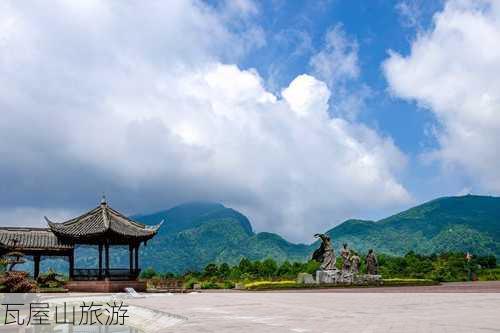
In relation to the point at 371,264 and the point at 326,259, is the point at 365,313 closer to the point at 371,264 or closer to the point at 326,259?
the point at 326,259

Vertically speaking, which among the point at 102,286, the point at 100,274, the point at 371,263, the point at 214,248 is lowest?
the point at 102,286

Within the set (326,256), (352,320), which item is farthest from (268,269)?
(352,320)

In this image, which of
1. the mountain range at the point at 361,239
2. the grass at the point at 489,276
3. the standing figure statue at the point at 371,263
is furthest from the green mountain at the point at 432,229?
the standing figure statue at the point at 371,263

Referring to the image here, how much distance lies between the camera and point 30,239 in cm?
3675

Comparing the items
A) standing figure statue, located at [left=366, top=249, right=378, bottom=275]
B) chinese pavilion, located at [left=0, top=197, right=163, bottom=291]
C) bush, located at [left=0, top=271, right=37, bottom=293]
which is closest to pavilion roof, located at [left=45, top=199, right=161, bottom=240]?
chinese pavilion, located at [left=0, top=197, right=163, bottom=291]

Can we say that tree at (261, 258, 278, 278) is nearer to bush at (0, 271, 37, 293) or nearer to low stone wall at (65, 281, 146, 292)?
low stone wall at (65, 281, 146, 292)

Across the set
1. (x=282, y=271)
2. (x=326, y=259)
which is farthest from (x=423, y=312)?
(x=282, y=271)

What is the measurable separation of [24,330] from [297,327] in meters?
6.47

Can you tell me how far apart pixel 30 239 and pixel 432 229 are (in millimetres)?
142072

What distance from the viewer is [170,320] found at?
45.2 feet

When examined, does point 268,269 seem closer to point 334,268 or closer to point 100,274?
point 334,268

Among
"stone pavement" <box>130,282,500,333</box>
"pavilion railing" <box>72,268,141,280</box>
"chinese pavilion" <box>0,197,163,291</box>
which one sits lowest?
"stone pavement" <box>130,282,500,333</box>

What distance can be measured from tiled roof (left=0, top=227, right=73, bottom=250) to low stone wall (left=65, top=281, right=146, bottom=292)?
10.8 ft

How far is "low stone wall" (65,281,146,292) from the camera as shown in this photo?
104 ft
